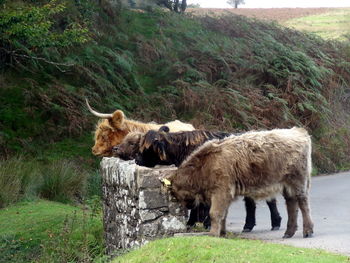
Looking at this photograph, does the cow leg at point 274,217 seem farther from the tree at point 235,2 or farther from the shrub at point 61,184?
the tree at point 235,2

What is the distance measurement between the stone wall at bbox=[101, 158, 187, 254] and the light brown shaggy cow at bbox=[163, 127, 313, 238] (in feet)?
0.82

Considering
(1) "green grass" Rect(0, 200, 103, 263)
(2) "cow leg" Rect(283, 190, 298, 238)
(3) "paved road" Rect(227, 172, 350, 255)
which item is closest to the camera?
(3) "paved road" Rect(227, 172, 350, 255)

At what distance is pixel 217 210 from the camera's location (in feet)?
30.4

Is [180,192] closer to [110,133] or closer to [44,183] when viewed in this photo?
[110,133]

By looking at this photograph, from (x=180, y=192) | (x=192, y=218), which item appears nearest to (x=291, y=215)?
(x=192, y=218)

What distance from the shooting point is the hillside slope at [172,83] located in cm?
2056

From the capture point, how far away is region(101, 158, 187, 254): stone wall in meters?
9.88

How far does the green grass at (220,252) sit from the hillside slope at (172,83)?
1077cm

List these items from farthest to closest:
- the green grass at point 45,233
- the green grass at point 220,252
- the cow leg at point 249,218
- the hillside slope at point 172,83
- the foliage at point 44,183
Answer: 1. the hillside slope at point 172,83
2. the foliage at point 44,183
3. the green grass at point 45,233
4. the cow leg at point 249,218
5. the green grass at point 220,252

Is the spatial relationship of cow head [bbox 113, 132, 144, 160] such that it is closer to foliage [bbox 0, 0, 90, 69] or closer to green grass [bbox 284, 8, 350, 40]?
foliage [bbox 0, 0, 90, 69]

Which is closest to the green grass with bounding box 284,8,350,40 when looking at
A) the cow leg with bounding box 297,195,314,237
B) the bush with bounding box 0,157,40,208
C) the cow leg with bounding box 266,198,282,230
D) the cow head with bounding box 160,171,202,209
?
the bush with bounding box 0,157,40,208

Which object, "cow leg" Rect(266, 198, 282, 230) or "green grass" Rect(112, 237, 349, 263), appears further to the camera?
"cow leg" Rect(266, 198, 282, 230)

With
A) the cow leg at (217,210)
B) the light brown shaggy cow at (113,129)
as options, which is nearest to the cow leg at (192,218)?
the cow leg at (217,210)

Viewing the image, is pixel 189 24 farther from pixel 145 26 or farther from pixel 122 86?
pixel 122 86
